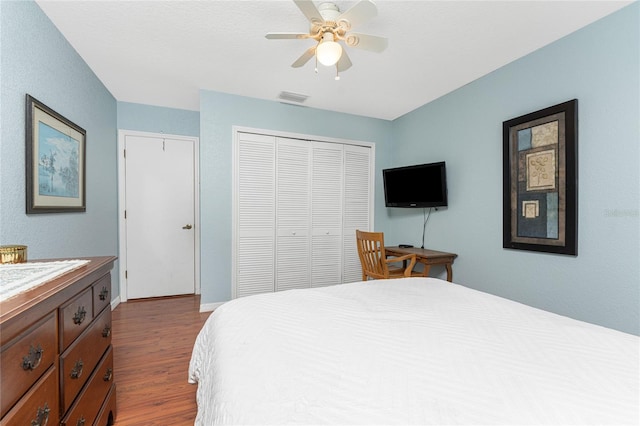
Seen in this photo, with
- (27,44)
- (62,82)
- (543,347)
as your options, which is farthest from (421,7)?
(62,82)

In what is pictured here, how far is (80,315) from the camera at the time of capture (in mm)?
1163

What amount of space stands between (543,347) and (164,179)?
164 inches

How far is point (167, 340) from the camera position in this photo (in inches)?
103

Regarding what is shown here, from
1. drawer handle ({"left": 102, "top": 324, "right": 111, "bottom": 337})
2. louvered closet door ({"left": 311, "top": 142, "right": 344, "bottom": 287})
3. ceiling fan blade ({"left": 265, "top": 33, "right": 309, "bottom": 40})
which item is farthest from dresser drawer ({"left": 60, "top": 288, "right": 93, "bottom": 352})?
louvered closet door ({"left": 311, "top": 142, "right": 344, "bottom": 287})

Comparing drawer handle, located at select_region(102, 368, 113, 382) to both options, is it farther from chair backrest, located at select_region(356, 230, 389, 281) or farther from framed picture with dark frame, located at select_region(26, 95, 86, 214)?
chair backrest, located at select_region(356, 230, 389, 281)

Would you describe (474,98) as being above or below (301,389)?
above

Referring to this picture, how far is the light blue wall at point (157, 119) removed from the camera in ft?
12.0

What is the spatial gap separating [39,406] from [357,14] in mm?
2241

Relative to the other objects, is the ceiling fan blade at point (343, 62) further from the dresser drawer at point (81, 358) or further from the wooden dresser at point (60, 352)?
the dresser drawer at point (81, 358)

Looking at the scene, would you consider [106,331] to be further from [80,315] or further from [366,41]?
[366,41]

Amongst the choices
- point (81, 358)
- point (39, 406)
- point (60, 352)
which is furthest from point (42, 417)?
point (81, 358)

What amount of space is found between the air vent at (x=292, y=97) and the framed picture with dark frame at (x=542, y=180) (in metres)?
2.17

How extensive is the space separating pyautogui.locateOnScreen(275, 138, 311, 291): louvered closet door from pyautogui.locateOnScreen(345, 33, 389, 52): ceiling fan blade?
183 centimetres

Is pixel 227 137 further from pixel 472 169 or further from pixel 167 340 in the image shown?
pixel 472 169
